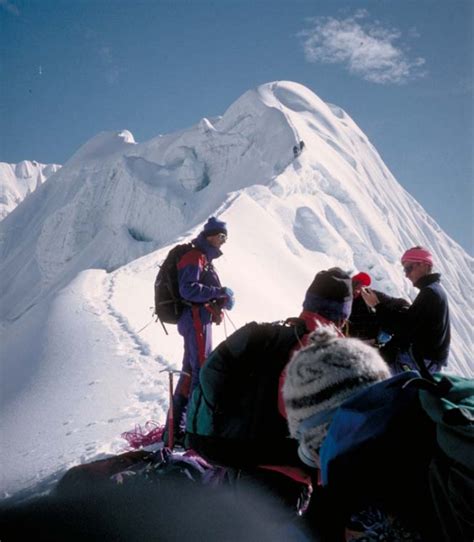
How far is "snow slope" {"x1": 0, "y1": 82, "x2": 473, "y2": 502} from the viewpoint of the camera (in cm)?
429

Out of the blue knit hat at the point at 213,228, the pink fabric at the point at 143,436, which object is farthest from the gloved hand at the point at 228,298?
the pink fabric at the point at 143,436

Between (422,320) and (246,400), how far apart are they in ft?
5.79

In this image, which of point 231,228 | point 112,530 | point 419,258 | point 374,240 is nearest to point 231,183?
point 374,240

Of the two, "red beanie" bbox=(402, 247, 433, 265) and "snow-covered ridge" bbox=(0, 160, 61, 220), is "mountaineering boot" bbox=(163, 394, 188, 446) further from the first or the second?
"snow-covered ridge" bbox=(0, 160, 61, 220)

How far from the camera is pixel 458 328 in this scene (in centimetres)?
2170

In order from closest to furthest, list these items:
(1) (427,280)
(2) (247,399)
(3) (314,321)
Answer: (2) (247,399)
(3) (314,321)
(1) (427,280)

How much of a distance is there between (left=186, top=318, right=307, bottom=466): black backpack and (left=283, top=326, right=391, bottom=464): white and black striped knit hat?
0.59 meters

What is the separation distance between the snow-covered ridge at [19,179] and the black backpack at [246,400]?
77.0 metres

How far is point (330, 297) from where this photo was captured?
7.21 ft

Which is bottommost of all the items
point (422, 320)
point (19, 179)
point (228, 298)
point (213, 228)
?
point (422, 320)

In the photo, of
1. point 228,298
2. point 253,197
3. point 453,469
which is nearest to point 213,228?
point 228,298

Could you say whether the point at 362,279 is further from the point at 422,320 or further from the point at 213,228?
the point at 213,228

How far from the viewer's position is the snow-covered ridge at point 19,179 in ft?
248

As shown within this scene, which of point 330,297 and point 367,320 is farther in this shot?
point 367,320
